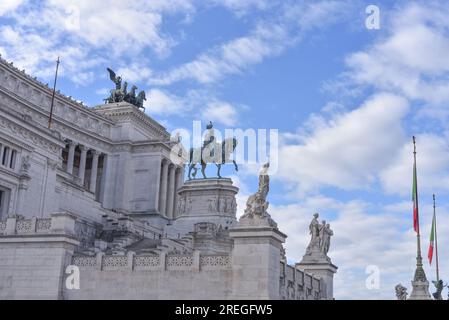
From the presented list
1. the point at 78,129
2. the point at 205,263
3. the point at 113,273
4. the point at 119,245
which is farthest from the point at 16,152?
the point at 78,129

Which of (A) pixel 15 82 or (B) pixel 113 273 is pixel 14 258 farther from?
(A) pixel 15 82

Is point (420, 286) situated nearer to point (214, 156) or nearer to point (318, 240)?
point (318, 240)

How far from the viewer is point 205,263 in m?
33.7

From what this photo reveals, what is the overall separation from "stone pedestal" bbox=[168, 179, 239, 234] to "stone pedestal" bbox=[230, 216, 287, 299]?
3088 centimetres

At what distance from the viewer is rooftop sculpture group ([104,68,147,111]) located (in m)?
94.7

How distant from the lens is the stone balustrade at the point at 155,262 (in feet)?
110

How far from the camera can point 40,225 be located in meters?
36.5

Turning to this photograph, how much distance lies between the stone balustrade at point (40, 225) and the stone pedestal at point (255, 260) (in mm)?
9190

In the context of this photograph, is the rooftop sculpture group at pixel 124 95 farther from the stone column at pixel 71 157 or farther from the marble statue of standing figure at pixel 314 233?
the marble statue of standing figure at pixel 314 233

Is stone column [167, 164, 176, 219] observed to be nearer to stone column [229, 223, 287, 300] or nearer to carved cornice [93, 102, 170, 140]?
carved cornice [93, 102, 170, 140]

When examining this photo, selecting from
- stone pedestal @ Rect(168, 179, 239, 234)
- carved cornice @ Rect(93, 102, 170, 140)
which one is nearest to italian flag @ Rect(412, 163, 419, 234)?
stone pedestal @ Rect(168, 179, 239, 234)

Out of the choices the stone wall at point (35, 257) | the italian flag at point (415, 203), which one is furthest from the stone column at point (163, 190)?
the stone wall at point (35, 257)
